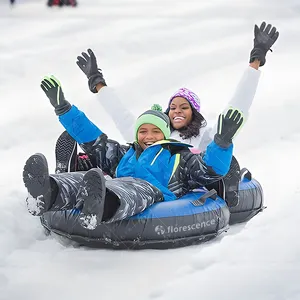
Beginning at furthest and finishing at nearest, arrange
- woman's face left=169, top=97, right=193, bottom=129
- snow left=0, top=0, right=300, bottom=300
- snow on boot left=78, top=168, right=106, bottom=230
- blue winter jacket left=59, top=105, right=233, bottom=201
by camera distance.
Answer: woman's face left=169, top=97, right=193, bottom=129 → blue winter jacket left=59, top=105, right=233, bottom=201 → snow on boot left=78, top=168, right=106, bottom=230 → snow left=0, top=0, right=300, bottom=300

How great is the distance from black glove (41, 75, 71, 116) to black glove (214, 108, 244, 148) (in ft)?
3.39

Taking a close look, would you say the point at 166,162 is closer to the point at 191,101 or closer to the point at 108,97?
the point at 191,101

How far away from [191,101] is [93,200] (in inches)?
64.7

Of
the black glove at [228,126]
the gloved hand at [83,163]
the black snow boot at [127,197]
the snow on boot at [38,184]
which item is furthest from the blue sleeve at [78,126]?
the black glove at [228,126]

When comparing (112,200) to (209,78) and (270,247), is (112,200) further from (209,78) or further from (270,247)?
(209,78)

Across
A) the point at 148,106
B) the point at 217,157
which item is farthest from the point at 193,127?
the point at 148,106

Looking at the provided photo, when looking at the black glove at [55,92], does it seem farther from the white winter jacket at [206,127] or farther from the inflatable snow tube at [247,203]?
the inflatable snow tube at [247,203]

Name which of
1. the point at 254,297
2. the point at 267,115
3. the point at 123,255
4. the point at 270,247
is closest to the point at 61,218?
the point at 123,255

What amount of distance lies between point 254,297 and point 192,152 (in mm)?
1511

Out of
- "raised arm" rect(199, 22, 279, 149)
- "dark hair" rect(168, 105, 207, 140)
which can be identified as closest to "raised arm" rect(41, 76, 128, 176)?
"dark hair" rect(168, 105, 207, 140)

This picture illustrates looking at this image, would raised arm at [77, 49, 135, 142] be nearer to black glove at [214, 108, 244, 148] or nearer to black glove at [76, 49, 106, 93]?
black glove at [76, 49, 106, 93]

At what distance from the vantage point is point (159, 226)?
379 centimetres

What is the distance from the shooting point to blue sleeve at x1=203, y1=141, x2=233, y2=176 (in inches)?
148

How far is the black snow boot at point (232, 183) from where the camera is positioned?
4.33 metres
